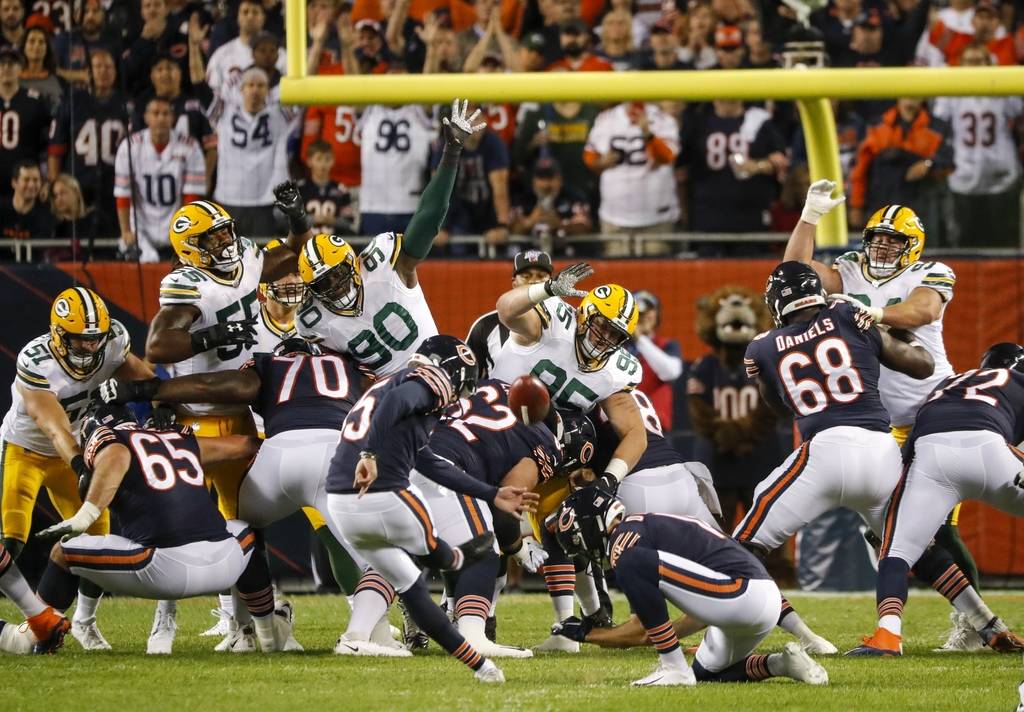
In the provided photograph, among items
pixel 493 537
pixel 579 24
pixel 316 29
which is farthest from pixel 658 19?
pixel 493 537

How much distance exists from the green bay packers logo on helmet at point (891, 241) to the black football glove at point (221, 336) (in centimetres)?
300

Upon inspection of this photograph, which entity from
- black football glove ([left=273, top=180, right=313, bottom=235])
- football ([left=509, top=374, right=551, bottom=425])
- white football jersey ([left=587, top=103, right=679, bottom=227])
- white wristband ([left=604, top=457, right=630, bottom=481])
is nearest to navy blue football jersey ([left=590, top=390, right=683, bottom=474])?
white wristband ([left=604, top=457, right=630, bottom=481])

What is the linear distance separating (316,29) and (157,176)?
144 centimetres

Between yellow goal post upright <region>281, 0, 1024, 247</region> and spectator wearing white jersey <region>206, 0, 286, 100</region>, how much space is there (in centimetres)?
139

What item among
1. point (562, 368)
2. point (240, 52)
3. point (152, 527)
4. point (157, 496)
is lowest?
point (152, 527)

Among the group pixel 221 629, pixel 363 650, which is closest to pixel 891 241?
pixel 363 650

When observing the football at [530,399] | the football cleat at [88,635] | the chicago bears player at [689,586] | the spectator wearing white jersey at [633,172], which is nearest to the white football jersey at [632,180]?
the spectator wearing white jersey at [633,172]

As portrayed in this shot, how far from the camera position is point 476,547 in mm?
6660

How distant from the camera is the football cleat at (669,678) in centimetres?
577

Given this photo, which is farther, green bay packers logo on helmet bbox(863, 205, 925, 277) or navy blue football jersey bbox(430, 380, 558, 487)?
green bay packers logo on helmet bbox(863, 205, 925, 277)

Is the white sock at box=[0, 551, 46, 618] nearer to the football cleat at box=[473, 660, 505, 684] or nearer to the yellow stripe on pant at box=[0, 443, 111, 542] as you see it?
the yellow stripe on pant at box=[0, 443, 111, 542]

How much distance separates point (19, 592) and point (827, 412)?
11.6 feet

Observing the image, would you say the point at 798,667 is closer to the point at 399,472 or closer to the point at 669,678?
the point at 669,678

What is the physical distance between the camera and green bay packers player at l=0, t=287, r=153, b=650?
7191 millimetres
